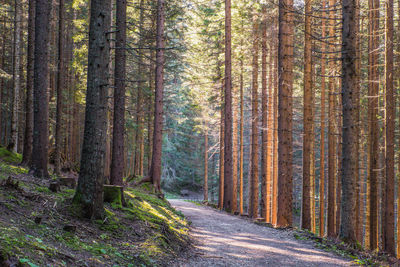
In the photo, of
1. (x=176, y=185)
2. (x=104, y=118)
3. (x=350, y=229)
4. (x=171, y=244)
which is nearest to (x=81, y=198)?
(x=104, y=118)

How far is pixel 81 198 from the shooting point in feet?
19.9

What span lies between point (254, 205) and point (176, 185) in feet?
95.9

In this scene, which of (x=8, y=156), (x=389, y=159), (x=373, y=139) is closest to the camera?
(x=389, y=159)

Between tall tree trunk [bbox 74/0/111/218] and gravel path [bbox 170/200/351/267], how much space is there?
2.17m

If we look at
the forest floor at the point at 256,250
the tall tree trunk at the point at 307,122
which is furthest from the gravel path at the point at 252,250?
the tall tree trunk at the point at 307,122

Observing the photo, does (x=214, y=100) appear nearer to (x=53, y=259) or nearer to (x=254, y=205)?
(x=254, y=205)

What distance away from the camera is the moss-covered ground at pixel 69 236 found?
3705 millimetres

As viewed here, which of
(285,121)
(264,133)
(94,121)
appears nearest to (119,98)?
(94,121)

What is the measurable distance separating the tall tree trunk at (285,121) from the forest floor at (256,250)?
3.91 feet

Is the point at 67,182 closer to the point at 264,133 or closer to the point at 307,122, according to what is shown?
the point at 307,122

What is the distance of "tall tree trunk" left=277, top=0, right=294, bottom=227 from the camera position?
1148 centimetres

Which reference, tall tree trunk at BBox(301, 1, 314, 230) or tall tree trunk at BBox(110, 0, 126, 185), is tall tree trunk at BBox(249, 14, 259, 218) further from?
tall tree trunk at BBox(110, 0, 126, 185)

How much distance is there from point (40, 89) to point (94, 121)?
5342 millimetres

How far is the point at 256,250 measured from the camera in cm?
759
